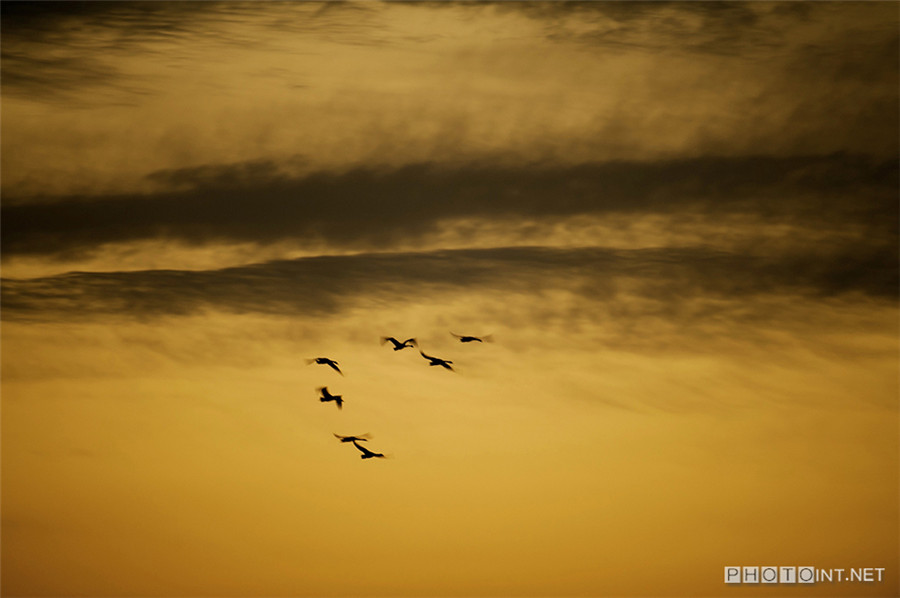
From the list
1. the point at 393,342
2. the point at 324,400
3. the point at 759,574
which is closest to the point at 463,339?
the point at 393,342

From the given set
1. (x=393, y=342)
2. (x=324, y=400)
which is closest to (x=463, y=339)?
(x=393, y=342)

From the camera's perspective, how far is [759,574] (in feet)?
195

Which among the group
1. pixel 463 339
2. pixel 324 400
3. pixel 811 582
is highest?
pixel 463 339

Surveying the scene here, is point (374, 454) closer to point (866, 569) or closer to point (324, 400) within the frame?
point (324, 400)

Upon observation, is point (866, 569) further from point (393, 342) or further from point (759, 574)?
point (393, 342)

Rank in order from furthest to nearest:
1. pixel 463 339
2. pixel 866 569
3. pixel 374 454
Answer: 1. pixel 866 569
2. pixel 374 454
3. pixel 463 339

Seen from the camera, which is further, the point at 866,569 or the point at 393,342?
the point at 866,569

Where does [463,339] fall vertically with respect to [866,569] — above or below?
above

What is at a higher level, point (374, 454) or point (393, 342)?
point (393, 342)

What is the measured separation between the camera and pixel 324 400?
49688mm

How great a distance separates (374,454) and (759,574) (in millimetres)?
22850

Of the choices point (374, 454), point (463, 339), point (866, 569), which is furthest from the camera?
point (866, 569)

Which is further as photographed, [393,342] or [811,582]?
[811,582]

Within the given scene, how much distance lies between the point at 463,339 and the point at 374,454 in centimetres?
803
